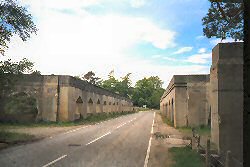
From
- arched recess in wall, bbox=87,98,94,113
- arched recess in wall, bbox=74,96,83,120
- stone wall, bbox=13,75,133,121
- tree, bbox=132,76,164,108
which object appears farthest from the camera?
tree, bbox=132,76,164,108

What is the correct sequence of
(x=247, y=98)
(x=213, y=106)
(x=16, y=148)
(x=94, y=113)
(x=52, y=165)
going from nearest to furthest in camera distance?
(x=247, y=98)
(x=52, y=165)
(x=213, y=106)
(x=16, y=148)
(x=94, y=113)

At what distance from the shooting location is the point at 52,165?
11.9 meters

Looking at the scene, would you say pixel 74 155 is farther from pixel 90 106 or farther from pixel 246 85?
pixel 90 106

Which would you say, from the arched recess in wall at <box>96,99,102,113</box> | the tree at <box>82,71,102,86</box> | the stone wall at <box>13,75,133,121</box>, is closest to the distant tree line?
the tree at <box>82,71,102,86</box>

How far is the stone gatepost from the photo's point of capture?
12.0 m

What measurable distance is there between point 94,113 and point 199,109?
21.1 m

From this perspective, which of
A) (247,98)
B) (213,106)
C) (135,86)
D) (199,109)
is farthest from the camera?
(135,86)

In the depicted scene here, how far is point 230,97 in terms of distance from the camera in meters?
12.2

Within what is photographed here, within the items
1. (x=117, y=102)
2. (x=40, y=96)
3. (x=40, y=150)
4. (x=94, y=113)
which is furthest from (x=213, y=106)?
(x=117, y=102)

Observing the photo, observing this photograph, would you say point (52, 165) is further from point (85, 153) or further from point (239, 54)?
point (239, 54)

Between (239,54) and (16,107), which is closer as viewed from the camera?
(239,54)

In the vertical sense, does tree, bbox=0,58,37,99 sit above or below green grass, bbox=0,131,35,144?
above

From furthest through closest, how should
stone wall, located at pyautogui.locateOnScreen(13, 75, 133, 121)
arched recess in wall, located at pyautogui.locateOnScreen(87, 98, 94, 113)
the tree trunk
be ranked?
arched recess in wall, located at pyautogui.locateOnScreen(87, 98, 94, 113)
stone wall, located at pyautogui.locateOnScreen(13, 75, 133, 121)
the tree trunk

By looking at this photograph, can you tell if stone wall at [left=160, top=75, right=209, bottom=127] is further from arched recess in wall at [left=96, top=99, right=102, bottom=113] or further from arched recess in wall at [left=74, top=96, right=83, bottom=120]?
arched recess in wall at [left=96, top=99, right=102, bottom=113]
